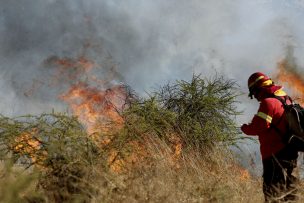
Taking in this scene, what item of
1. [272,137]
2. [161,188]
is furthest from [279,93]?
[161,188]

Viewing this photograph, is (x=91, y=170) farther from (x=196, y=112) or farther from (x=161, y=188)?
(x=196, y=112)

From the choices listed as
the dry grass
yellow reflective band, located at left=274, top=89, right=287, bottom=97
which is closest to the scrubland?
the dry grass

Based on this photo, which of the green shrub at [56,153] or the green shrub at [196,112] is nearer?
the green shrub at [56,153]

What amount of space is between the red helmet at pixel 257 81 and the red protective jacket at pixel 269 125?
23 centimetres

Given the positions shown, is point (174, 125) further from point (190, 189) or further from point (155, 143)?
point (190, 189)

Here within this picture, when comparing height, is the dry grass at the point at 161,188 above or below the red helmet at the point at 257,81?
below

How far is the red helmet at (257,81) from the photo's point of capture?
6.18m

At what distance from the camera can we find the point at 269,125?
5898 millimetres

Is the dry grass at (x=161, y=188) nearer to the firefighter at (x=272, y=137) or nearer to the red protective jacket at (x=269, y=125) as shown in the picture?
the firefighter at (x=272, y=137)

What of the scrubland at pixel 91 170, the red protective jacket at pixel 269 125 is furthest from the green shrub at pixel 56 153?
the red protective jacket at pixel 269 125

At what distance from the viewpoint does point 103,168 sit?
16.3 feet

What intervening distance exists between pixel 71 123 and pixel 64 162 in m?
0.58

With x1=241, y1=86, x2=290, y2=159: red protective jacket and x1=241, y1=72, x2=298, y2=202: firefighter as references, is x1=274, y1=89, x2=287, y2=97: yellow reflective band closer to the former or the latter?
x1=241, y1=72, x2=298, y2=202: firefighter

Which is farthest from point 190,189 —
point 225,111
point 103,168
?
point 225,111
